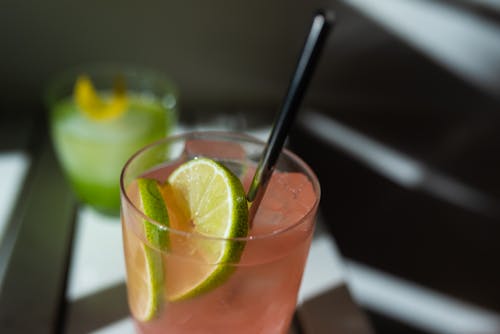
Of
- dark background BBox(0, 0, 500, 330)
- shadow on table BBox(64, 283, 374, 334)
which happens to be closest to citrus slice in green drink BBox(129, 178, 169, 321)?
shadow on table BBox(64, 283, 374, 334)

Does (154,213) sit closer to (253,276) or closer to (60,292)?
(253,276)

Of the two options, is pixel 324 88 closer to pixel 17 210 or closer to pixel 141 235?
pixel 17 210

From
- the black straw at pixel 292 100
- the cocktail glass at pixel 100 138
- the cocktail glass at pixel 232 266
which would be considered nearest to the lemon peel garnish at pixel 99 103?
the cocktail glass at pixel 100 138

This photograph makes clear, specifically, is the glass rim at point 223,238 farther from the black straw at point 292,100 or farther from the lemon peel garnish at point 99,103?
the lemon peel garnish at point 99,103

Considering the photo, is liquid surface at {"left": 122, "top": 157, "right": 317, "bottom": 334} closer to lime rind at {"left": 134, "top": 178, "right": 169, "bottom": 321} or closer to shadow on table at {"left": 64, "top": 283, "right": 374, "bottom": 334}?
lime rind at {"left": 134, "top": 178, "right": 169, "bottom": 321}

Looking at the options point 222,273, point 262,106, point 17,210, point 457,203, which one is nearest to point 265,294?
point 222,273

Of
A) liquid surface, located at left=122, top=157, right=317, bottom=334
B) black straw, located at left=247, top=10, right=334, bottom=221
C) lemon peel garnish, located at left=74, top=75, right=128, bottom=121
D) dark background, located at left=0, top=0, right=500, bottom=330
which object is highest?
black straw, located at left=247, top=10, right=334, bottom=221

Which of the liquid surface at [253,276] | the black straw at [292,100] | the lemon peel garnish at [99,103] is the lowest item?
the lemon peel garnish at [99,103]

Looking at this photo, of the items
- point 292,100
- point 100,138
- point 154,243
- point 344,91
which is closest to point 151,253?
point 154,243
